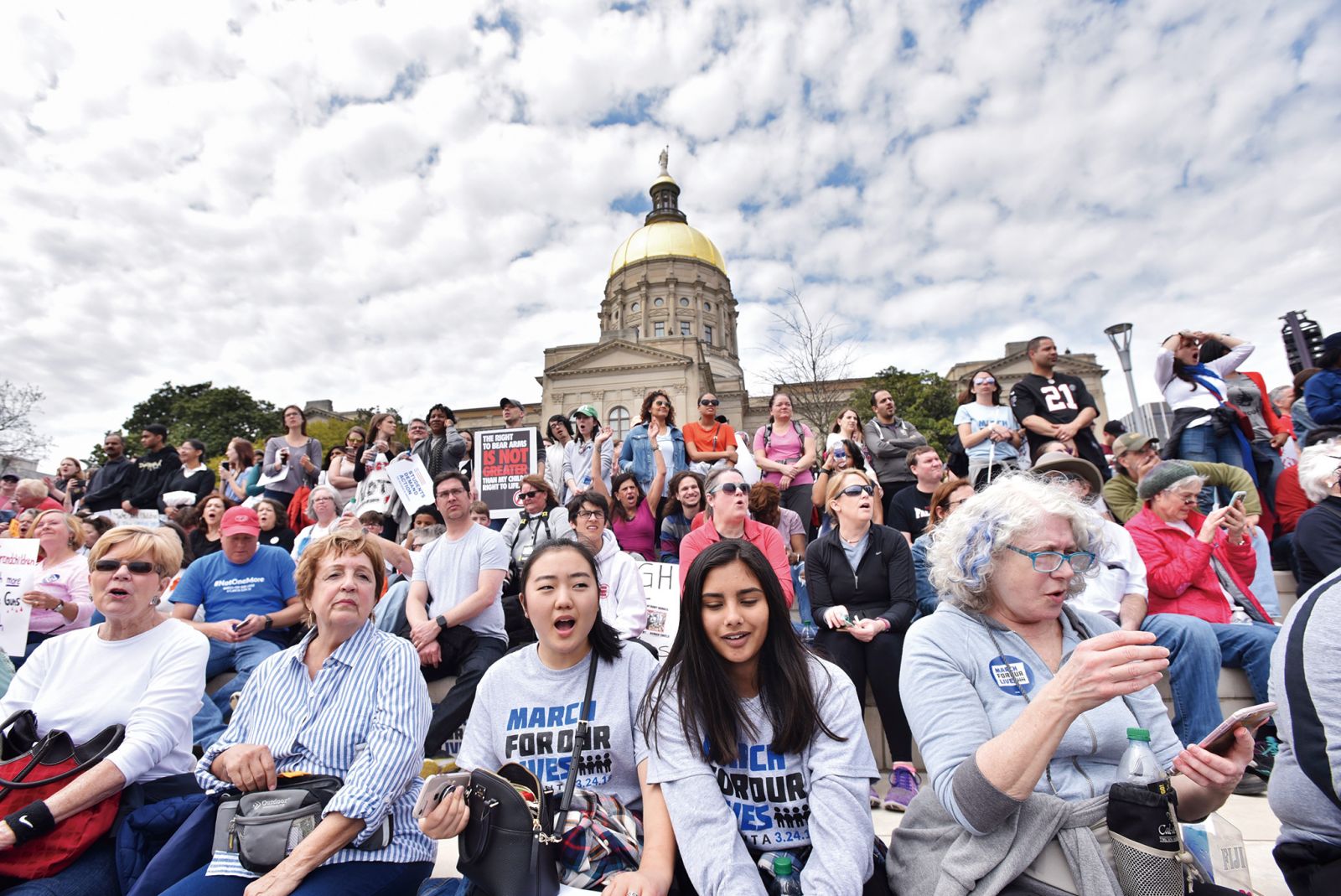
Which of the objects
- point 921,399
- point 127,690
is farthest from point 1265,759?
point 921,399

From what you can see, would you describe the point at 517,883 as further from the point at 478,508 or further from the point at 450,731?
the point at 478,508

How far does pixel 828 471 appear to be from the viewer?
7570 mm

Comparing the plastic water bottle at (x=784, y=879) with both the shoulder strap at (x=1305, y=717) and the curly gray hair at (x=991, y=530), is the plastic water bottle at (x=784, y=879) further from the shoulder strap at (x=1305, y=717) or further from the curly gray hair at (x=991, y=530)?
the shoulder strap at (x=1305, y=717)

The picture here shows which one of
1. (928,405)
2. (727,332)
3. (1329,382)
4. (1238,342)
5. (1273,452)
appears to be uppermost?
(727,332)

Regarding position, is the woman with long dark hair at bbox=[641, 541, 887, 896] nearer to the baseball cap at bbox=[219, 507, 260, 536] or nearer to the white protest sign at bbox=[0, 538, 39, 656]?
the baseball cap at bbox=[219, 507, 260, 536]

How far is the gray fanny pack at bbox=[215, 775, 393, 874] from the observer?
7.56 ft

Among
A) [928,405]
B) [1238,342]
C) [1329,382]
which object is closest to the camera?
[1329,382]

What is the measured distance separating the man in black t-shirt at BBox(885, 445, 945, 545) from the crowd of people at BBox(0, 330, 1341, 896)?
1.10 meters

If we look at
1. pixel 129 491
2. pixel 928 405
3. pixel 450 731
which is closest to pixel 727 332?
pixel 928 405

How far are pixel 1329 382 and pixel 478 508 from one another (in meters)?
8.53

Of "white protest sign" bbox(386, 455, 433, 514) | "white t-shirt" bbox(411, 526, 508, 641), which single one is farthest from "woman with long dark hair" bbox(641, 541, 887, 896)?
"white protest sign" bbox(386, 455, 433, 514)

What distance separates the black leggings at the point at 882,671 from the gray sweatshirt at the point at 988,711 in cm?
186

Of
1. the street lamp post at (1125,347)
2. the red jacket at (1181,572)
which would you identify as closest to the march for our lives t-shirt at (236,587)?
the red jacket at (1181,572)

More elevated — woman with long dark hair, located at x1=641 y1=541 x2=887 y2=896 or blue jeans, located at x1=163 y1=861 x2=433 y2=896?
woman with long dark hair, located at x1=641 y1=541 x2=887 y2=896
